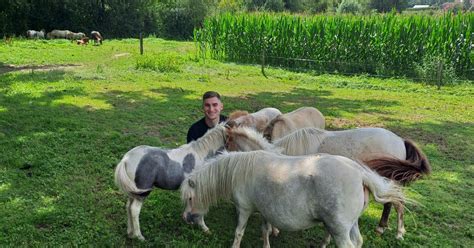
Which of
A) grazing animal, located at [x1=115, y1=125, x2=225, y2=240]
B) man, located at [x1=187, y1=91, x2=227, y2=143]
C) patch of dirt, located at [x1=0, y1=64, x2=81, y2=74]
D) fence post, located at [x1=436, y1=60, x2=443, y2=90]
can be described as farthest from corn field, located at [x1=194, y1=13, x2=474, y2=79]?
grazing animal, located at [x1=115, y1=125, x2=225, y2=240]

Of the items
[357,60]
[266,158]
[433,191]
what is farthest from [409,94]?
[266,158]

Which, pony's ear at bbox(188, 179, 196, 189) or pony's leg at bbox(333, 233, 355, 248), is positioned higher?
pony's ear at bbox(188, 179, 196, 189)

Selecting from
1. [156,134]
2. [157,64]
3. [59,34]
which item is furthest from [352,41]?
[59,34]

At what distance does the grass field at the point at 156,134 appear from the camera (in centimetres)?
436

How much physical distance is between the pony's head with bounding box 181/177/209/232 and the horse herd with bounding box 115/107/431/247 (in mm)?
10

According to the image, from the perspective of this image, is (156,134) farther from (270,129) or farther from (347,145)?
(347,145)

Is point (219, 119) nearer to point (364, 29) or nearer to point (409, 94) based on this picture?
point (409, 94)

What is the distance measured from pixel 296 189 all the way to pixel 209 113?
1.87m

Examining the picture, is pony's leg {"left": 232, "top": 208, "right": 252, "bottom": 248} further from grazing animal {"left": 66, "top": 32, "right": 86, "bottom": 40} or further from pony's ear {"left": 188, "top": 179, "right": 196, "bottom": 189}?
grazing animal {"left": 66, "top": 32, "right": 86, "bottom": 40}

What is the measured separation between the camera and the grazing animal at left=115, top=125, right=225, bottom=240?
13.0ft

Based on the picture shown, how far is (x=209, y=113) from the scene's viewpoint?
15.8 ft

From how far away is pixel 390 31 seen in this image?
49.1 feet

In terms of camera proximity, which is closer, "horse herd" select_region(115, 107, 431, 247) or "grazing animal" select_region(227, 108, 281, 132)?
"horse herd" select_region(115, 107, 431, 247)

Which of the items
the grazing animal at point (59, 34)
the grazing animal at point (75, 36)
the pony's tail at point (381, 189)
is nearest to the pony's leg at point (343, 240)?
the pony's tail at point (381, 189)
